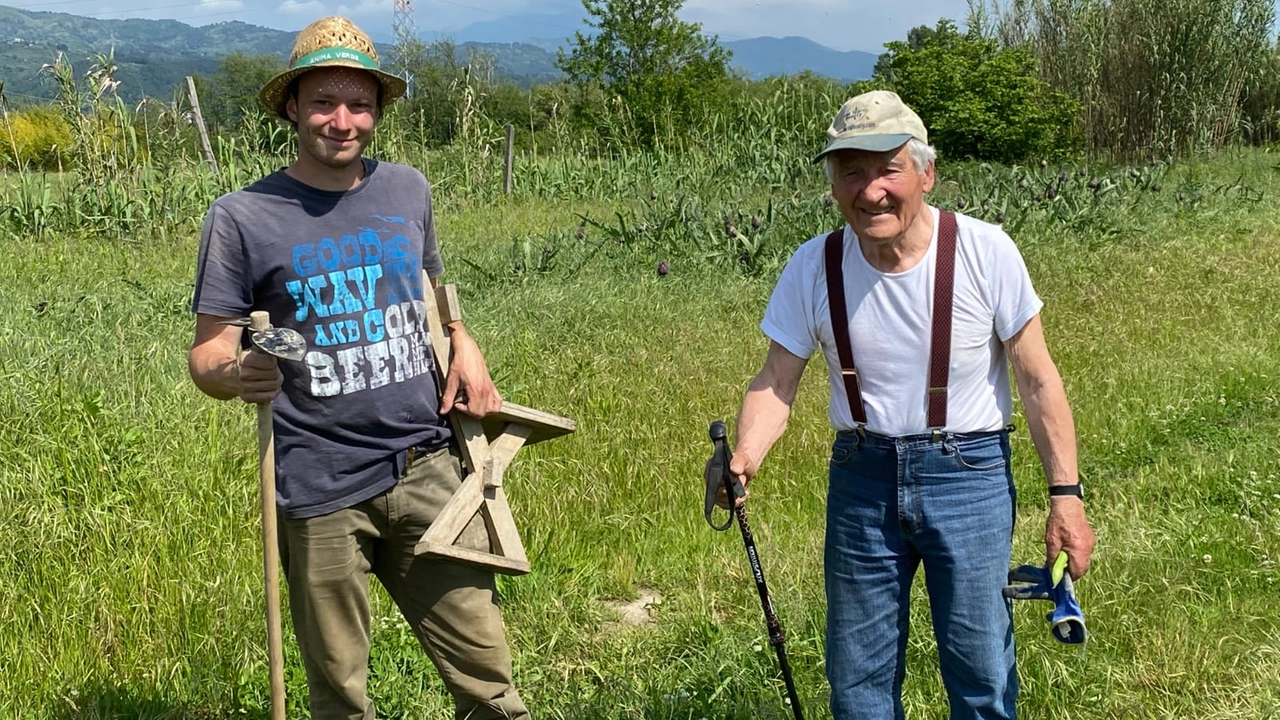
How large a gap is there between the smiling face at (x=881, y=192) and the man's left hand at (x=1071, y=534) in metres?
0.72

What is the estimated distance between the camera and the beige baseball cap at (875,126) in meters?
2.24

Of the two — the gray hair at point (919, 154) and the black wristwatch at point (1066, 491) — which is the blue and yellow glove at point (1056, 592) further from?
the gray hair at point (919, 154)

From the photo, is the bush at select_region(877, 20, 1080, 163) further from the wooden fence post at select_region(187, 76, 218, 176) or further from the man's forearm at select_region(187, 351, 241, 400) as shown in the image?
the man's forearm at select_region(187, 351, 241, 400)

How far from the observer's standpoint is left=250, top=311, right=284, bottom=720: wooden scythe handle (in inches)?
76.9

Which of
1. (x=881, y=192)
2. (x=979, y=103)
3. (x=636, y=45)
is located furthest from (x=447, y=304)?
(x=636, y=45)

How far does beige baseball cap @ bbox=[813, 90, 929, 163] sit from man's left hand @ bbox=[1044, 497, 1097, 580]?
875 mm

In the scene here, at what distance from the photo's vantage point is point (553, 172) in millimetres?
14219

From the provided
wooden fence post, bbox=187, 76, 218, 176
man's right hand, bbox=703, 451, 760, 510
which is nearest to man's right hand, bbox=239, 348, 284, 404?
man's right hand, bbox=703, 451, 760, 510

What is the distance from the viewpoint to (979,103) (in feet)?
51.1

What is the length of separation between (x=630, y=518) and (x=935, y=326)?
2295mm

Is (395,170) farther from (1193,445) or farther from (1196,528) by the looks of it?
(1193,445)

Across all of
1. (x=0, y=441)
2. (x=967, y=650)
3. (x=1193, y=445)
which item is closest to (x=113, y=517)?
(x=0, y=441)

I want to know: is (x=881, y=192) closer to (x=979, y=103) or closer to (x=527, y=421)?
(x=527, y=421)

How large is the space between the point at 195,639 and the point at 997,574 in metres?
2.45
